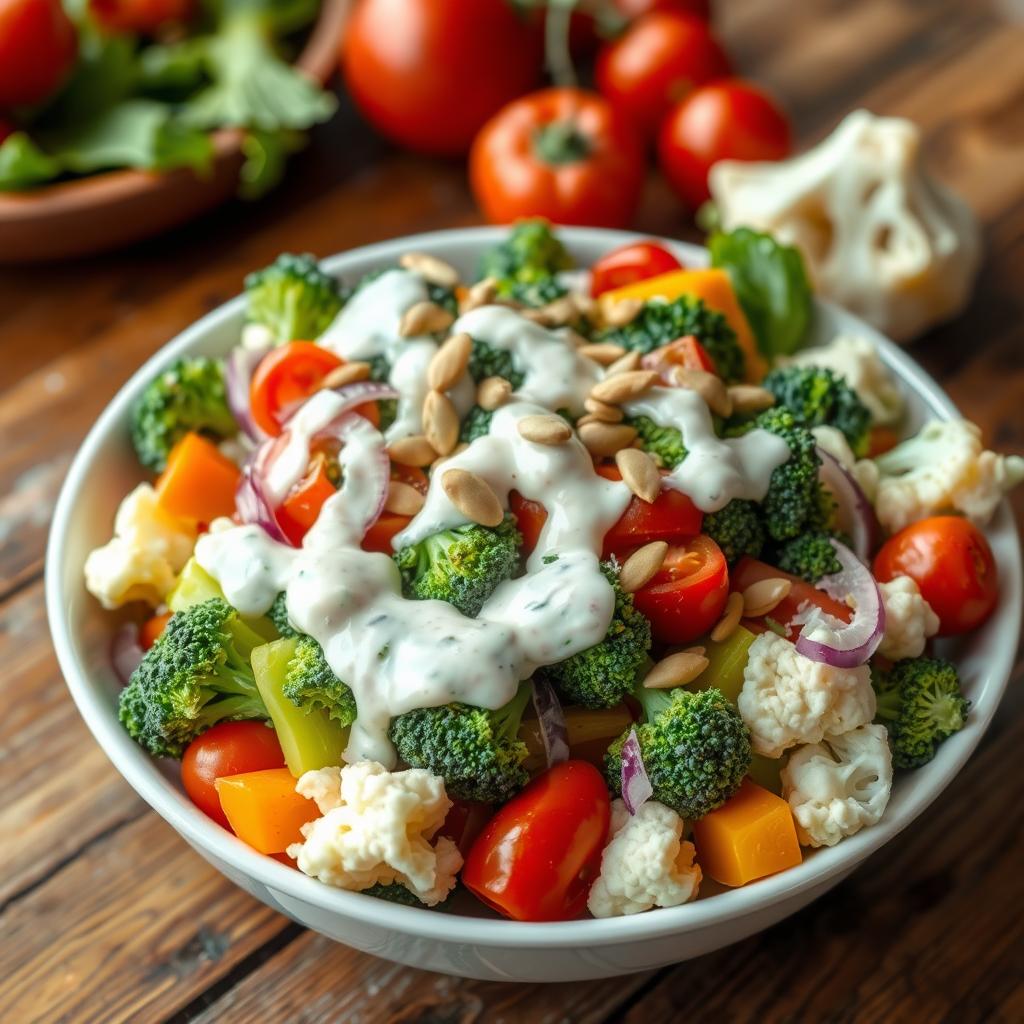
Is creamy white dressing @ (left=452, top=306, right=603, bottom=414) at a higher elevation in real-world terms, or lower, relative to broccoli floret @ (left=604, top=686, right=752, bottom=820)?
higher

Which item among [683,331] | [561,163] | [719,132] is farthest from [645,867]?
[719,132]

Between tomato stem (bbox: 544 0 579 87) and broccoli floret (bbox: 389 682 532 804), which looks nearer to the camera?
broccoli floret (bbox: 389 682 532 804)

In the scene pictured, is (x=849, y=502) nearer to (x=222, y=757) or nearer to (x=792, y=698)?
(x=792, y=698)

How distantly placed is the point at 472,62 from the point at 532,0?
26 centimetres

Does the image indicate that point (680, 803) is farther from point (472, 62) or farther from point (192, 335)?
point (472, 62)

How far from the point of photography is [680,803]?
6.48 ft

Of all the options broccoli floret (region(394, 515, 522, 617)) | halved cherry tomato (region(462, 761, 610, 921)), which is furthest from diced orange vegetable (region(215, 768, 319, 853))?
broccoli floret (region(394, 515, 522, 617))

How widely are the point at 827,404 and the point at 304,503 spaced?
1.02 meters

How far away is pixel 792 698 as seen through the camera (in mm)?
2008

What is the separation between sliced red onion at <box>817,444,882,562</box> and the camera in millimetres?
2357

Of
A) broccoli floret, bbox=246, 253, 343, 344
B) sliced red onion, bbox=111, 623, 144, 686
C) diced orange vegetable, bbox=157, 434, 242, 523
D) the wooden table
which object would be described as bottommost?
the wooden table

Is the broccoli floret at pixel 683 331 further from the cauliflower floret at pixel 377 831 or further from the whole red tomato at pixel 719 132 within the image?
the whole red tomato at pixel 719 132

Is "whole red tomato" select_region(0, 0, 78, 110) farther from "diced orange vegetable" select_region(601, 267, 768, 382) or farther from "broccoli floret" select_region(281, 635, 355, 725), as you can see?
"broccoli floret" select_region(281, 635, 355, 725)

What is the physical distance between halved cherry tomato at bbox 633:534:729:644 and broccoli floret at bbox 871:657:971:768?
1.12 ft
